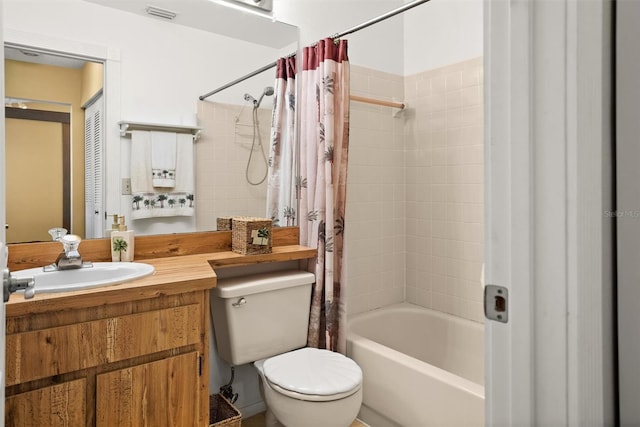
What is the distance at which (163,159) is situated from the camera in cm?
197

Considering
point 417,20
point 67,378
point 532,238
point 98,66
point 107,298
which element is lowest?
point 67,378

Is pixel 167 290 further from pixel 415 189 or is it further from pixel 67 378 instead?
pixel 415 189

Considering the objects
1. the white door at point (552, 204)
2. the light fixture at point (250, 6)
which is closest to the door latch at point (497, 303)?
the white door at point (552, 204)

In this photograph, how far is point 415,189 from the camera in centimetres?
281

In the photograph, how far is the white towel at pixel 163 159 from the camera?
1.94 metres

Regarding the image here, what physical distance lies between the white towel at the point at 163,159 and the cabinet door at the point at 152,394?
0.82 meters

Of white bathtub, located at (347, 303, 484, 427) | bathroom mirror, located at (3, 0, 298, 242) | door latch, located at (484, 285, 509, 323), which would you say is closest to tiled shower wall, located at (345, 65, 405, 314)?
white bathtub, located at (347, 303, 484, 427)

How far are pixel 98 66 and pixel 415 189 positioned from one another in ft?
6.23

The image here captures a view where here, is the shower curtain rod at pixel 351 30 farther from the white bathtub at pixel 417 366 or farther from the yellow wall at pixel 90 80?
the white bathtub at pixel 417 366

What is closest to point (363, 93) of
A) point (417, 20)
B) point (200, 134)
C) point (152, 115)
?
point (417, 20)

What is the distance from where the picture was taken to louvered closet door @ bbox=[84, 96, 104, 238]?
1.77m

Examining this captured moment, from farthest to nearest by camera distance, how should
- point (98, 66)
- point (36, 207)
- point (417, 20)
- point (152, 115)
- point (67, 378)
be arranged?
1. point (417, 20)
2. point (152, 115)
3. point (98, 66)
4. point (36, 207)
5. point (67, 378)

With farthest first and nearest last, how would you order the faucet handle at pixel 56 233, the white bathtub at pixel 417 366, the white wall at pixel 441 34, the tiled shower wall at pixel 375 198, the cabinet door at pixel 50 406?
the tiled shower wall at pixel 375 198, the white wall at pixel 441 34, the white bathtub at pixel 417 366, the faucet handle at pixel 56 233, the cabinet door at pixel 50 406

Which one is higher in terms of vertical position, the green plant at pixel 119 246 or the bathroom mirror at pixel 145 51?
the bathroom mirror at pixel 145 51
